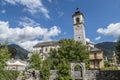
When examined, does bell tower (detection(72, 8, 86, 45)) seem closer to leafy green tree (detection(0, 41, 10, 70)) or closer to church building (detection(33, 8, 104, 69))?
church building (detection(33, 8, 104, 69))

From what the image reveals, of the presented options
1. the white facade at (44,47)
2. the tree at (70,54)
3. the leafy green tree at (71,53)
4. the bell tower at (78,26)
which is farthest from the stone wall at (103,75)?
the white facade at (44,47)

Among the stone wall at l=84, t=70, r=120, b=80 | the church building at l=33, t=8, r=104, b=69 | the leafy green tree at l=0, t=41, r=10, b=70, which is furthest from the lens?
the church building at l=33, t=8, r=104, b=69

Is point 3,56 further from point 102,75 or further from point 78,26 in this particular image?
point 78,26

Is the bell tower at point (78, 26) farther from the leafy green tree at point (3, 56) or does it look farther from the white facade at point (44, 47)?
the leafy green tree at point (3, 56)

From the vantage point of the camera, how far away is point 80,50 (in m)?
42.2

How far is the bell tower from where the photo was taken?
5895 cm

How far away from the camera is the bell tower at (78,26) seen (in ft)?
193

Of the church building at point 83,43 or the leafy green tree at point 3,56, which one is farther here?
the church building at point 83,43

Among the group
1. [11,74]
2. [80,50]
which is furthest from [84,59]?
[11,74]

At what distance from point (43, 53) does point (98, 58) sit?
24294 millimetres

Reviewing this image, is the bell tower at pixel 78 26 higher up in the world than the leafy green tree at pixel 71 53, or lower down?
higher up

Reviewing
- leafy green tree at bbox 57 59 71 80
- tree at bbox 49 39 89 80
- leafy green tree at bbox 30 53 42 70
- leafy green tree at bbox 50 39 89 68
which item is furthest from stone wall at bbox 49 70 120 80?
leafy green tree at bbox 50 39 89 68

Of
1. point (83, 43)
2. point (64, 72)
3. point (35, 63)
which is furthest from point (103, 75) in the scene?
point (83, 43)

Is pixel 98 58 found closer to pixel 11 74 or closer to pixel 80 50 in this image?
pixel 80 50
